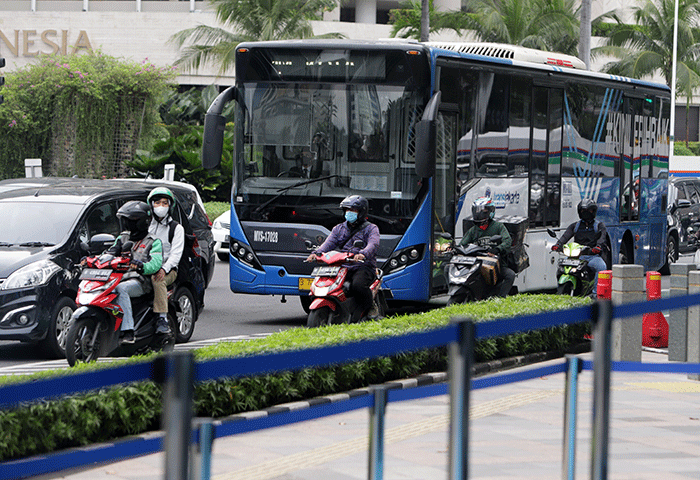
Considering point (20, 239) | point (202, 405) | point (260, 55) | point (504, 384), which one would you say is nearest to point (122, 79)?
point (260, 55)

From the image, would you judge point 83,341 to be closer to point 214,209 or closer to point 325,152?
point 325,152

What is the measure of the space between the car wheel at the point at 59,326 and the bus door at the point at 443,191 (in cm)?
435

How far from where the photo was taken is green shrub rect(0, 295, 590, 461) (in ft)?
17.0

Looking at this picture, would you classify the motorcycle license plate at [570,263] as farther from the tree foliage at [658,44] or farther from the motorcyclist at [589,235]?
the tree foliage at [658,44]

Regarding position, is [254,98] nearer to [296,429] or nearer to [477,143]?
[477,143]

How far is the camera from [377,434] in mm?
3455

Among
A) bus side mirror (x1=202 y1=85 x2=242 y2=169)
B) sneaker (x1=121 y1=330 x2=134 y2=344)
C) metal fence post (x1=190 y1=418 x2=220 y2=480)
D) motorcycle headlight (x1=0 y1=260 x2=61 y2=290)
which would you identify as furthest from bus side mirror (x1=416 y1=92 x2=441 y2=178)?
metal fence post (x1=190 y1=418 x2=220 y2=480)

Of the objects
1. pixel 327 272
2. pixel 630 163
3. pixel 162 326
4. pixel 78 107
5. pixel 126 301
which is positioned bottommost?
pixel 162 326

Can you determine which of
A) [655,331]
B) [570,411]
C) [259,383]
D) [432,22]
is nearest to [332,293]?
[259,383]

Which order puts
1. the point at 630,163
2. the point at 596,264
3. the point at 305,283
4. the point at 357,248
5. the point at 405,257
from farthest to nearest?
the point at 630,163 < the point at 596,264 < the point at 405,257 < the point at 305,283 < the point at 357,248

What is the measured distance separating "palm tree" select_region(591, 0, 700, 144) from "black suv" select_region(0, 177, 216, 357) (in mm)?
39874

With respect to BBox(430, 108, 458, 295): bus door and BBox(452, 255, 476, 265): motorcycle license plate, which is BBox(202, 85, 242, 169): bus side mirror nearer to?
BBox(430, 108, 458, 295): bus door

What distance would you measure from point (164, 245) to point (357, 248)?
2.10m

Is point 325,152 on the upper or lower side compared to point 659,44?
lower
